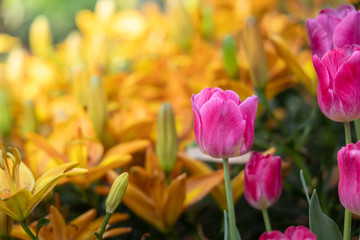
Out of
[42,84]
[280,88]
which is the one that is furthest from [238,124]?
[42,84]

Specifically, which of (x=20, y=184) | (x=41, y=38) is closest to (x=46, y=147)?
(x=20, y=184)

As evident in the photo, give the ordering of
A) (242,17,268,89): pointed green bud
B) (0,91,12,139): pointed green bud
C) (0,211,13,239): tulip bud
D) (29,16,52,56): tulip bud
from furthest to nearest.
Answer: (29,16,52,56): tulip bud → (0,91,12,139): pointed green bud → (242,17,268,89): pointed green bud → (0,211,13,239): tulip bud

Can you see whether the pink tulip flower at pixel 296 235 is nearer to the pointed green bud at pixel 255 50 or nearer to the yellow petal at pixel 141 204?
the yellow petal at pixel 141 204

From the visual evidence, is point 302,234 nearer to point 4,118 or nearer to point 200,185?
point 200,185

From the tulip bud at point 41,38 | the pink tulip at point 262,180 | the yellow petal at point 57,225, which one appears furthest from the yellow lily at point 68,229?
the tulip bud at point 41,38

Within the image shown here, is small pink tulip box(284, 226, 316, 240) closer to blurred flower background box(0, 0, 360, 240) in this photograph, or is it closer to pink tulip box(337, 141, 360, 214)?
pink tulip box(337, 141, 360, 214)

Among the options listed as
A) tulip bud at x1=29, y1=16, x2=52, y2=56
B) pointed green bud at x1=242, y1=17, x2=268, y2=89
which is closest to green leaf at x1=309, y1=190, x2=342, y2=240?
pointed green bud at x1=242, y1=17, x2=268, y2=89
